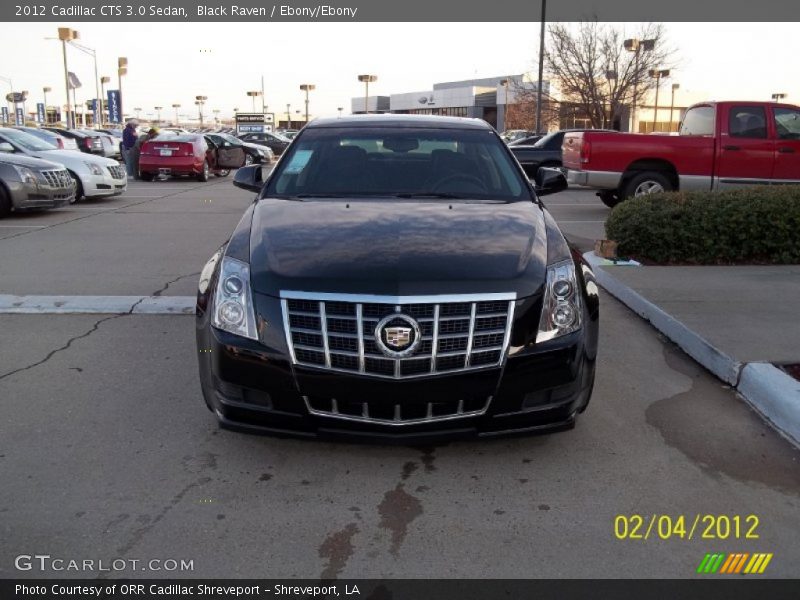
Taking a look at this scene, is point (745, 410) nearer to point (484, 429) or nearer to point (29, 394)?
point (484, 429)

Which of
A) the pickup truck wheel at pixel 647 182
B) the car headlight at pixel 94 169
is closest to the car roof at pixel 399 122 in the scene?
the pickup truck wheel at pixel 647 182

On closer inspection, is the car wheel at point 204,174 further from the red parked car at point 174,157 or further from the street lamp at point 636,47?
the street lamp at point 636,47

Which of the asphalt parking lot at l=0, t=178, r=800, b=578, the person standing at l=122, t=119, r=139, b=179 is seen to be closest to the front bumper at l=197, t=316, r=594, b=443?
the asphalt parking lot at l=0, t=178, r=800, b=578

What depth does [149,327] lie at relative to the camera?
239 inches

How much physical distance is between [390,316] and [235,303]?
2.59 feet

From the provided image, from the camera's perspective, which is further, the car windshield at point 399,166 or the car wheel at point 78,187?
the car wheel at point 78,187

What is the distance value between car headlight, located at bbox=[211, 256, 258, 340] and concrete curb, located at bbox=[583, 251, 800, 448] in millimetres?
2983

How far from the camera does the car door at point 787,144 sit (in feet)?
40.7

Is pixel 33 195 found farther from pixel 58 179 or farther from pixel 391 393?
pixel 391 393

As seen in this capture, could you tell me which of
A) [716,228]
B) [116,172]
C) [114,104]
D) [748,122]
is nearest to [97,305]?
[716,228]

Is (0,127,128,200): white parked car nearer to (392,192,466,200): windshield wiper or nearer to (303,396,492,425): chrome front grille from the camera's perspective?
(392,192,466,200): windshield wiper

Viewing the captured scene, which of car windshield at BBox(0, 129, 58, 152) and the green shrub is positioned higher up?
car windshield at BBox(0, 129, 58, 152)

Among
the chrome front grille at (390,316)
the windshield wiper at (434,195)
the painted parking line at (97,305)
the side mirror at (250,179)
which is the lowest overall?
the painted parking line at (97,305)

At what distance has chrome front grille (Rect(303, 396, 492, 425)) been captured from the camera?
11.1 ft
